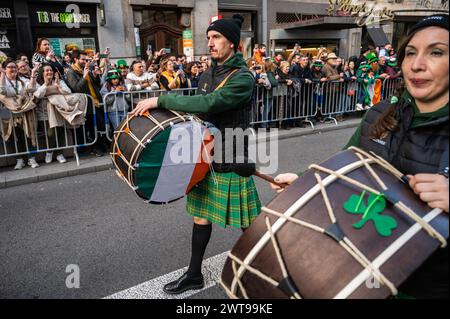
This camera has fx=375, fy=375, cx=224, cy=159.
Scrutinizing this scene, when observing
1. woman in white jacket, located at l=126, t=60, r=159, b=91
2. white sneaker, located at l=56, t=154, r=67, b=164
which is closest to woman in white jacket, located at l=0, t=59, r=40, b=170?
white sneaker, located at l=56, t=154, r=67, b=164

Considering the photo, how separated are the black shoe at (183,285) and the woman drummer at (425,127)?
1.81 metres

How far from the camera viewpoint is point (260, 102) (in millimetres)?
8844

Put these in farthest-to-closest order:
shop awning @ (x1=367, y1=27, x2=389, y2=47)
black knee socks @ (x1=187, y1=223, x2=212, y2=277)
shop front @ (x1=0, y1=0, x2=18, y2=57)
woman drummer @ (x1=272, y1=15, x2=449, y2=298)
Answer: shop awning @ (x1=367, y1=27, x2=389, y2=47) < shop front @ (x1=0, y1=0, x2=18, y2=57) < black knee socks @ (x1=187, y1=223, x2=212, y2=277) < woman drummer @ (x1=272, y1=15, x2=449, y2=298)

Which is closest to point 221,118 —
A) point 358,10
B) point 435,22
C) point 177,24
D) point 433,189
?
point 435,22

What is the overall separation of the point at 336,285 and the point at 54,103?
620cm

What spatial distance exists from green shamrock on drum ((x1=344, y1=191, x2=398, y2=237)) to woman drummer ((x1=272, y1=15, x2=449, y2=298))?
131mm

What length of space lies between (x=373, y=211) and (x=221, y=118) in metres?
1.58

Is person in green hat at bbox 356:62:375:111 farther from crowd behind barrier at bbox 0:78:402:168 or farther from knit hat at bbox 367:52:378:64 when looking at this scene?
knit hat at bbox 367:52:378:64

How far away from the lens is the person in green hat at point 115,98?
22.8ft

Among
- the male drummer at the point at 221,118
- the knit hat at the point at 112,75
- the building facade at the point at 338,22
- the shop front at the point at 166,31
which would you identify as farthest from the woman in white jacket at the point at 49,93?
the building facade at the point at 338,22

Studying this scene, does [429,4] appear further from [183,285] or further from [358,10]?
[183,285]

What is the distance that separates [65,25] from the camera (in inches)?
468

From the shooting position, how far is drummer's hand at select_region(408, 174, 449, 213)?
121 centimetres

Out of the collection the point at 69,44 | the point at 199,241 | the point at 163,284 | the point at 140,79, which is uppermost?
the point at 69,44
